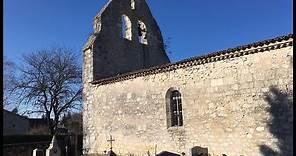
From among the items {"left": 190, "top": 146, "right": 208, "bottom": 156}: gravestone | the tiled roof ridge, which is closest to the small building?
the tiled roof ridge

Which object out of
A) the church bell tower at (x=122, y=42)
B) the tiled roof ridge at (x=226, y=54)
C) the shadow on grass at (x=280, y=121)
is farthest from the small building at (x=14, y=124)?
the shadow on grass at (x=280, y=121)

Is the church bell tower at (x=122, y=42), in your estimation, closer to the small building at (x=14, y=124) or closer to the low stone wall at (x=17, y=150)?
the low stone wall at (x=17, y=150)

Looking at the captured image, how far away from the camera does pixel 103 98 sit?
18.8 metres

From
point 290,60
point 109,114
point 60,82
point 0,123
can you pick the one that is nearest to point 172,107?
point 109,114

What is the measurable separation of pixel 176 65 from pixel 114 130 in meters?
5.07

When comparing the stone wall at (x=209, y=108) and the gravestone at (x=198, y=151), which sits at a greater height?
the stone wall at (x=209, y=108)

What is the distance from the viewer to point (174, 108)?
15.3m

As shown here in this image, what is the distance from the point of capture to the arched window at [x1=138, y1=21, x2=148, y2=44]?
74.3ft

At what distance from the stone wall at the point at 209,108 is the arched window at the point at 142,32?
522cm

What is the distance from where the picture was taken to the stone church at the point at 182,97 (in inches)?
471

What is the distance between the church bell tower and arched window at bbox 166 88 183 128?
18.8 ft

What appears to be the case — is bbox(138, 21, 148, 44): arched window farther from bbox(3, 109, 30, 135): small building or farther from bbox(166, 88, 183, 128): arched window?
bbox(3, 109, 30, 135): small building

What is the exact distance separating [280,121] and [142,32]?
12731 millimetres

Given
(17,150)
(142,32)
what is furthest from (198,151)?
(142,32)
